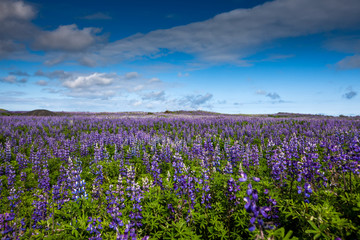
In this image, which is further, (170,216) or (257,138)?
(257,138)

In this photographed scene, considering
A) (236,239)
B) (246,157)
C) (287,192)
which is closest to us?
(236,239)

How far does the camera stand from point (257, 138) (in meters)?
14.2

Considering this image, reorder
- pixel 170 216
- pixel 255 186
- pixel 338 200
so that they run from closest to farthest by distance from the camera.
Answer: pixel 338 200 → pixel 170 216 → pixel 255 186

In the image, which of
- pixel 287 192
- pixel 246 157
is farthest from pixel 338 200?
pixel 246 157

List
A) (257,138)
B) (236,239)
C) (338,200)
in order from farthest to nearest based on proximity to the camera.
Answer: (257,138) → (338,200) → (236,239)

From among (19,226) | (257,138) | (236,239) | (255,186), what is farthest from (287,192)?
(257,138)

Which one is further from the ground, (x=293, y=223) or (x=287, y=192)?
(x=287, y=192)

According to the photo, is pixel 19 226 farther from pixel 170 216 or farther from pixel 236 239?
pixel 236 239

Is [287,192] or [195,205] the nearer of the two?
[195,205]

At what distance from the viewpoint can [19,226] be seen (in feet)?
13.7

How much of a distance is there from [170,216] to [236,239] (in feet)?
4.38

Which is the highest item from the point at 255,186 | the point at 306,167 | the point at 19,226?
the point at 306,167

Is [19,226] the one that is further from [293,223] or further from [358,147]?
[358,147]

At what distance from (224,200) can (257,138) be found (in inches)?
423
